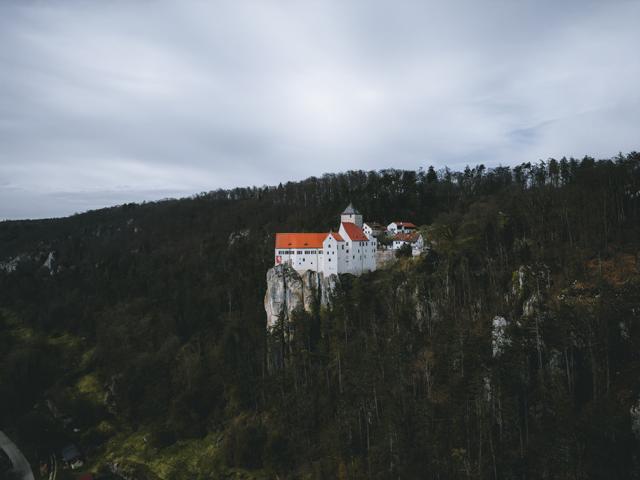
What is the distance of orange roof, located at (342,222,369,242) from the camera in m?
67.4

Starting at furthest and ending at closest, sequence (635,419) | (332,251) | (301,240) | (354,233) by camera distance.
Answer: (301,240) < (354,233) < (332,251) < (635,419)

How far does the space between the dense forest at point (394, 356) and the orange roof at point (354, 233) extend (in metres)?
6.52

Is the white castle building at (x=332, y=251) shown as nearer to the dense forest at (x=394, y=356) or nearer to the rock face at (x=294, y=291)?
the rock face at (x=294, y=291)

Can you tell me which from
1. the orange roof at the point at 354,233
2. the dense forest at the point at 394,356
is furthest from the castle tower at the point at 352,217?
the dense forest at the point at 394,356

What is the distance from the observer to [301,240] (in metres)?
69.9

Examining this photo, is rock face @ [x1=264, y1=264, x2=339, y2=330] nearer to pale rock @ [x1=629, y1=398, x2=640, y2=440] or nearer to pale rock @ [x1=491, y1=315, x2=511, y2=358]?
pale rock @ [x1=491, y1=315, x2=511, y2=358]

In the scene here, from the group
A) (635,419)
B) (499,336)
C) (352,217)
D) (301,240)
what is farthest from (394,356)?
(352,217)

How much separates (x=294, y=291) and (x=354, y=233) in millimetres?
12512

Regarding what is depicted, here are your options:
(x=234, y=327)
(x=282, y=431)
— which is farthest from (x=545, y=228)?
(x=234, y=327)

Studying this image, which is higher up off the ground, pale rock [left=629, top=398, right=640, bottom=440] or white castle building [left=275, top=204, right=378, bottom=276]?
white castle building [left=275, top=204, right=378, bottom=276]

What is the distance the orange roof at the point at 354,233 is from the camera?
2655 inches

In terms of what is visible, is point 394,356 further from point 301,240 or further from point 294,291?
point 301,240

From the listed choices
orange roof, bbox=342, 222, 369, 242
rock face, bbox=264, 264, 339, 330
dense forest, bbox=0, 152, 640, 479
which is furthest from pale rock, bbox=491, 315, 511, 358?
orange roof, bbox=342, 222, 369, 242

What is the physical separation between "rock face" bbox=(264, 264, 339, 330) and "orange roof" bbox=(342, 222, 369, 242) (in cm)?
648
